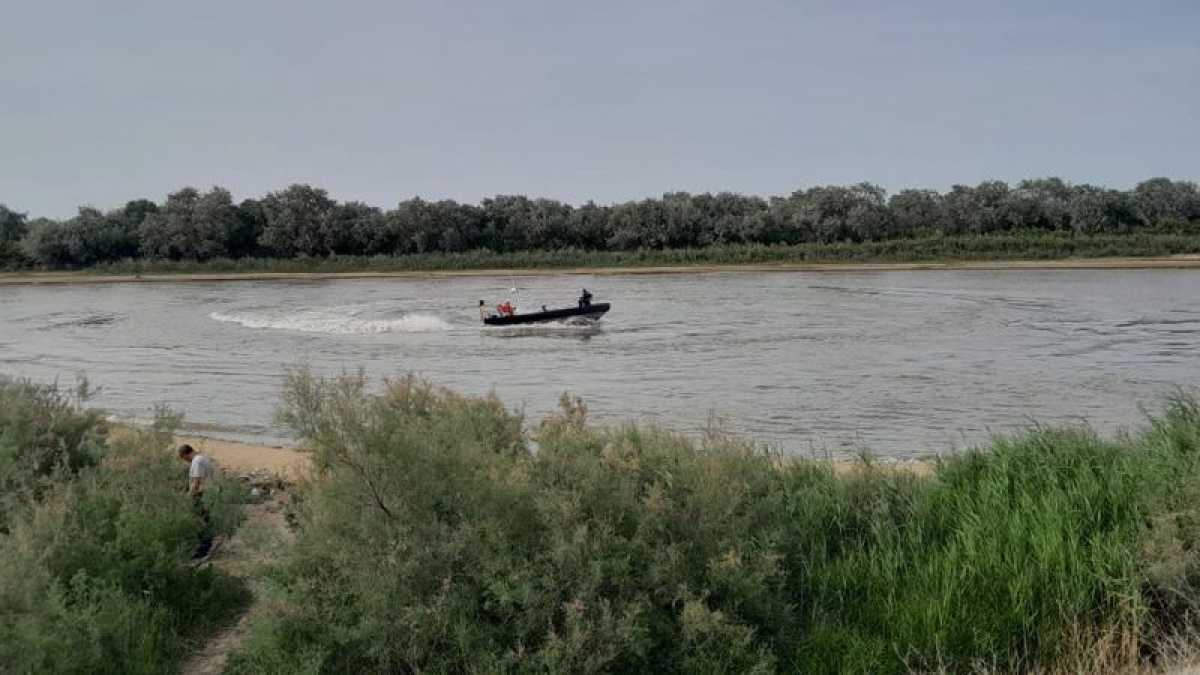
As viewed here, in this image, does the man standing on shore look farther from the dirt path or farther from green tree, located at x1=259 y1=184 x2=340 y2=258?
green tree, located at x1=259 y1=184 x2=340 y2=258

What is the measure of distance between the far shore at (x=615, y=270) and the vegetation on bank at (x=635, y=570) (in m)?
77.3

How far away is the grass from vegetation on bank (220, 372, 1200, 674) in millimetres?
84832

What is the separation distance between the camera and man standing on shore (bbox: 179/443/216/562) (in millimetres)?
10109

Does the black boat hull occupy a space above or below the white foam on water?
above

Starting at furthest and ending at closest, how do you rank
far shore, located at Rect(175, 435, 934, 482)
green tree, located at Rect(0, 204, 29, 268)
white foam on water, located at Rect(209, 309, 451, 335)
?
green tree, located at Rect(0, 204, 29, 268), white foam on water, located at Rect(209, 309, 451, 335), far shore, located at Rect(175, 435, 934, 482)

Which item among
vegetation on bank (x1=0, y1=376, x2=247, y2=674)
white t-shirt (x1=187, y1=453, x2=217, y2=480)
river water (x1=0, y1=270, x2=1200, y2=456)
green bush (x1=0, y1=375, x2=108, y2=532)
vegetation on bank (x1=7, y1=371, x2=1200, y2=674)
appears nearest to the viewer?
vegetation on bank (x1=0, y1=376, x2=247, y2=674)

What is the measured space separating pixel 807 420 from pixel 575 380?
857 centimetres

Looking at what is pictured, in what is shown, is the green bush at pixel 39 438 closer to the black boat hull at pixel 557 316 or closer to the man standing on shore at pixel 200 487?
the man standing on shore at pixel 200 487

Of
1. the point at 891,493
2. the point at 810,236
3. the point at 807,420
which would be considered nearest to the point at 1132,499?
the point at 891,493

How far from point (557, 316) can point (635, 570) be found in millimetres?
37004

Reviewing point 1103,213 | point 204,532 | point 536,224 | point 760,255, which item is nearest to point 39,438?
point 204,532

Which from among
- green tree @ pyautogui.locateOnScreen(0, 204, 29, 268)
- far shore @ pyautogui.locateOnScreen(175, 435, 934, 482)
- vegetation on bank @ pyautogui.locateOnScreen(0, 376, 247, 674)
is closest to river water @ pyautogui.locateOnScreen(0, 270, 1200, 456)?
far shore @ pyautogui.locateOnScreen(175, 435, 934, 482)

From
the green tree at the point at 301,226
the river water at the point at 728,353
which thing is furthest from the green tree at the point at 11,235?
the river water at the point at 728,353

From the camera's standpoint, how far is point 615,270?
303 feet
